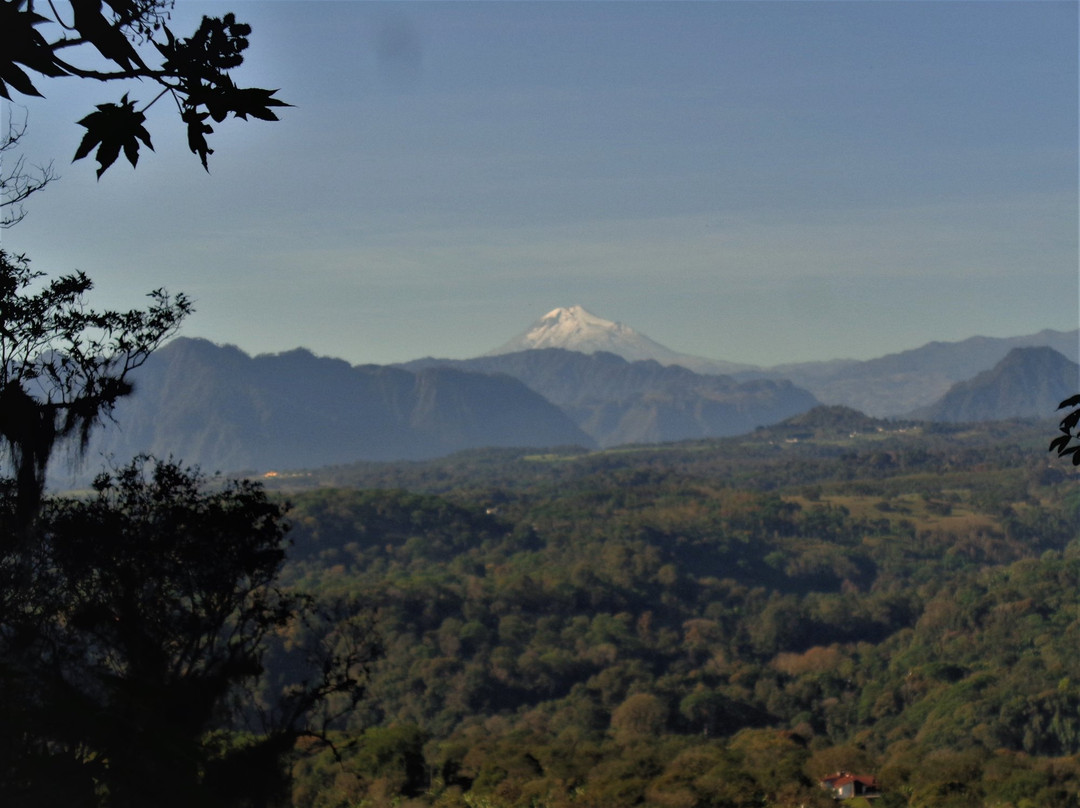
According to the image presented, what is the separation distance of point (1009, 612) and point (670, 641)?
2218 cm

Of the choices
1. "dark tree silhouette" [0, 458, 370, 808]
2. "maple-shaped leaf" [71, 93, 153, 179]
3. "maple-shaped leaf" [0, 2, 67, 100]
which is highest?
"maple-shaped leaf" [0, 2, 67, 100]

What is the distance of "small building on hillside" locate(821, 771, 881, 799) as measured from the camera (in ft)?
108

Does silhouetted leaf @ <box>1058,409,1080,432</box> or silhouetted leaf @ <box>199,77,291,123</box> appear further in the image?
silhouetted leaf @ <box>1058,409,1080,432</box>

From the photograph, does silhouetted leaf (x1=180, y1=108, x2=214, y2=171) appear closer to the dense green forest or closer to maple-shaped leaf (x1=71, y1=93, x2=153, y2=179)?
maple-shaped leaf (x1=71, y1=93, x2=153, y2=179)

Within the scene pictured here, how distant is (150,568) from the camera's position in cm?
1479

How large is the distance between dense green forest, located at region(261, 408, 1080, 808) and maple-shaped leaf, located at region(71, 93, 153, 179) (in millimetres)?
12860

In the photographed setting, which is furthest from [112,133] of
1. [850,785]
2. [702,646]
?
[702,646]

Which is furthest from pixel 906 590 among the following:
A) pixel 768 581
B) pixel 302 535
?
pixel 302 535

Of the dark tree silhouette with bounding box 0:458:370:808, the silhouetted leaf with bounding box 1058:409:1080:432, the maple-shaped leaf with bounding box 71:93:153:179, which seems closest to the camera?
the maple-shaped leaf with bounding box 71:93:153:179

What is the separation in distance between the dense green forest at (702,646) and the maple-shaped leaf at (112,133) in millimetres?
12860

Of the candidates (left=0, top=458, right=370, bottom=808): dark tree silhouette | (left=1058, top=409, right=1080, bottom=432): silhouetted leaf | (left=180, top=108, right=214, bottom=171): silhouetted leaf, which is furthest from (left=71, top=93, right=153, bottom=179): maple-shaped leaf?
(left=0, top=458, right=370, bottom=808): dark tree silhouette

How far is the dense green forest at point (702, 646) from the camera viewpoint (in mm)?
32750

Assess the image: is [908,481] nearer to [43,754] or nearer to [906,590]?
[906,590]

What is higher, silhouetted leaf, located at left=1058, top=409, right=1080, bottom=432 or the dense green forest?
silhouetted leaf, located at left=1058, top=409, right=1080, bottom=432
